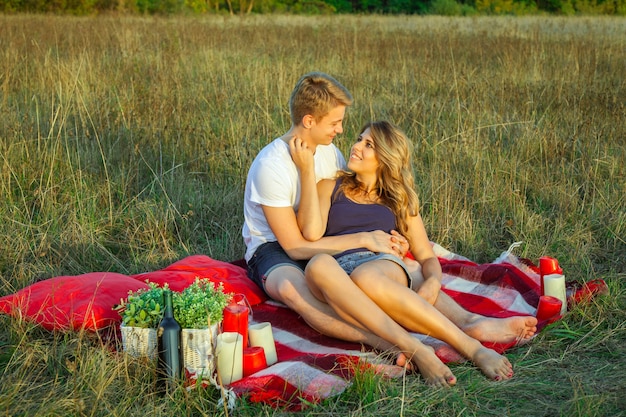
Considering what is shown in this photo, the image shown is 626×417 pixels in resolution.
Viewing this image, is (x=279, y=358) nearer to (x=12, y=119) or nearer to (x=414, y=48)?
(x=12, y=119)

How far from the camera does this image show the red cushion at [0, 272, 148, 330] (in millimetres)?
3389

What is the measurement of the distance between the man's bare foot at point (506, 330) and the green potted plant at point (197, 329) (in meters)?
1.33

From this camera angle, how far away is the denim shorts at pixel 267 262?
12.6 feet

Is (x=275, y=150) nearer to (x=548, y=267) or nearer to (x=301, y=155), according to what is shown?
(x=301, y=155)

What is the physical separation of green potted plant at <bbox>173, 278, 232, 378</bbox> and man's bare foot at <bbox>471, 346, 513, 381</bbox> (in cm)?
117

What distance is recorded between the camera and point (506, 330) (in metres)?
3.57

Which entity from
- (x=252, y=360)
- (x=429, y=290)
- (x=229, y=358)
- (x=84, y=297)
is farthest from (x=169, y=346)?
(x=429, y=290)

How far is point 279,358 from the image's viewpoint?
11.1ft

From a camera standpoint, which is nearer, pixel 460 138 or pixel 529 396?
pixel 529 396

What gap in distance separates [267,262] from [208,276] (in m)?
0.37

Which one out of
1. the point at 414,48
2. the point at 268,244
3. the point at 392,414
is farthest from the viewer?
the point at 414,48

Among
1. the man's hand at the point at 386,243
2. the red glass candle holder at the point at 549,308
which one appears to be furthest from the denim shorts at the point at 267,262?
the red glass candle holder at the point at 549,308

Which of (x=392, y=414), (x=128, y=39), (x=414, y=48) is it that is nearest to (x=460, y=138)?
(x=392, y=414)

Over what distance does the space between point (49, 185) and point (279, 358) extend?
2.56 metres
